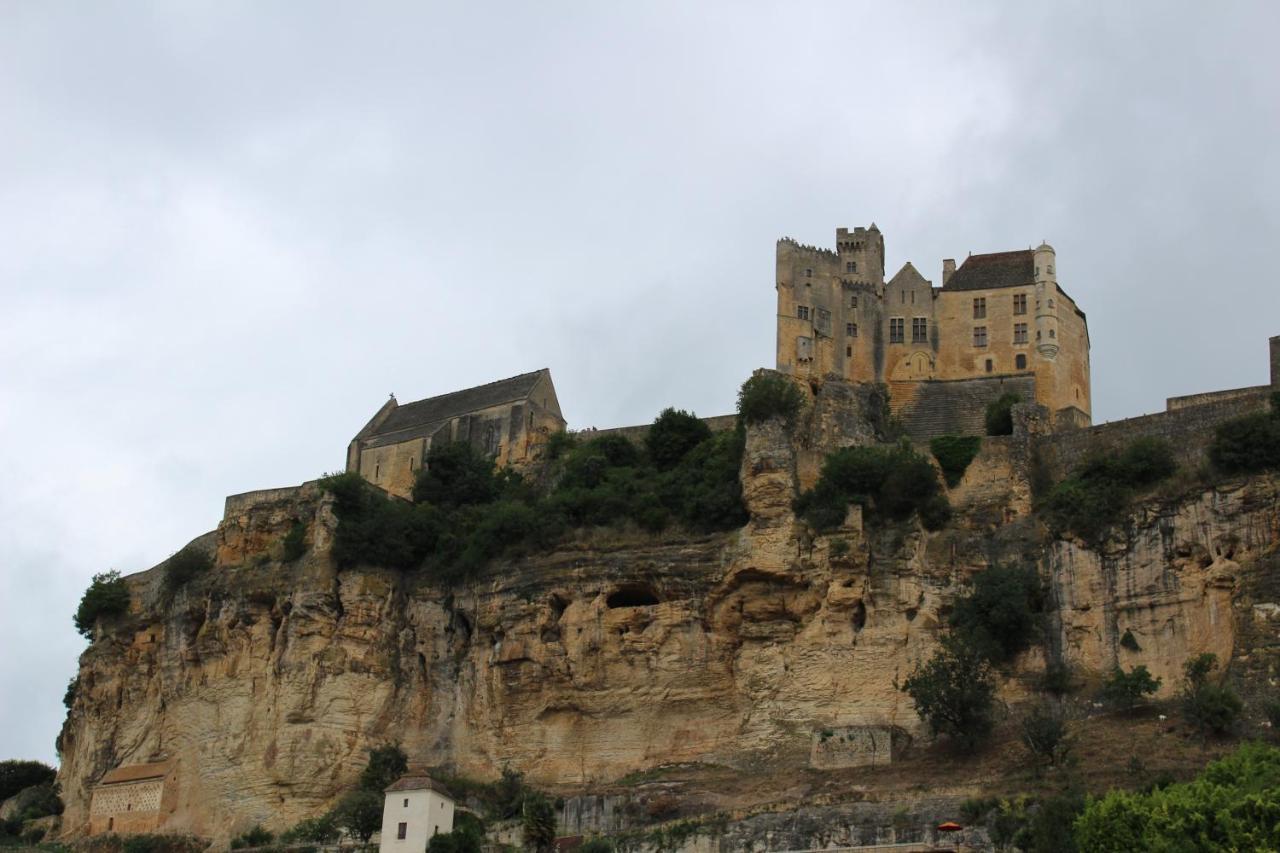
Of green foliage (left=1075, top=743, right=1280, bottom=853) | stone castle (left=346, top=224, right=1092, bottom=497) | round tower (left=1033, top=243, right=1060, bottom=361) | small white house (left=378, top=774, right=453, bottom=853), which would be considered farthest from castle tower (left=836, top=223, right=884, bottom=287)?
green foliage (left=1075, top=743, right=1280, bottom=853)

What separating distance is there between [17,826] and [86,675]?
482cm

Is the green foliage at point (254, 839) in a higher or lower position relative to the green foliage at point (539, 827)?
lower

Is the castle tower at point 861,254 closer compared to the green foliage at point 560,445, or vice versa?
the green foliage at point 560,445

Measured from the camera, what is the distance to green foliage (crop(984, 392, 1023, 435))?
51.7 m

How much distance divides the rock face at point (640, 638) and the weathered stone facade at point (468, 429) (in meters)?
7.74

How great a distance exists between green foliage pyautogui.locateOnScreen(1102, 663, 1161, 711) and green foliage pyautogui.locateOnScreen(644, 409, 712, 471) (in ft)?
51.0

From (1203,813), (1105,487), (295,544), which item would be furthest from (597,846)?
(295,544)

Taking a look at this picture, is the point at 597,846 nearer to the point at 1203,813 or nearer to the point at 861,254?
the point at 1203,813

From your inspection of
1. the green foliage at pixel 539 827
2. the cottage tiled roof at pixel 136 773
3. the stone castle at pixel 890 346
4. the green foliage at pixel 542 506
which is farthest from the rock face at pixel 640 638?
the stone castle at pixel 890 346

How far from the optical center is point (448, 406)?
63.0 metres

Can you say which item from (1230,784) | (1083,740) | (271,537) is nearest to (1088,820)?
(1230,784)

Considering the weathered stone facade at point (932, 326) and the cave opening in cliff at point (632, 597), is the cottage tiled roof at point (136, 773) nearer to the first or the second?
the cave opening in cliff at point (632, 597)

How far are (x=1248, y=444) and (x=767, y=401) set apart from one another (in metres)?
11.8

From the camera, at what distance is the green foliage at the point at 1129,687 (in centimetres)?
4088
